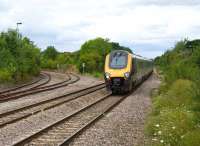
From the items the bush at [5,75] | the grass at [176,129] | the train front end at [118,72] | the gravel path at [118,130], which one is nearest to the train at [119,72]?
the train front end at [118,72]

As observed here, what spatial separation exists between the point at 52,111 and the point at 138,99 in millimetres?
7819

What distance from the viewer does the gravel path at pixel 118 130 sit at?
Answer: 12.9 metres

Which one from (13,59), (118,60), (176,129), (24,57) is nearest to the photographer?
(176,129)

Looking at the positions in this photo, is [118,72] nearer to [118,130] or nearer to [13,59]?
[118,130]

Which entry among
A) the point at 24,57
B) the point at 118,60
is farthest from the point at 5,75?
the point at 118,60

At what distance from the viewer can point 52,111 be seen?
64.5 feet

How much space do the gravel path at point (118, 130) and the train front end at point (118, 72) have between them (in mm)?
7770

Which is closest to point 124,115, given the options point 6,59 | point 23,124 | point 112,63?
point 23,124

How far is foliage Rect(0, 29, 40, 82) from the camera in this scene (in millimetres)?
42844

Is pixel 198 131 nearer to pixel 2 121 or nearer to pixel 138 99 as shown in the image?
pixel 2 121

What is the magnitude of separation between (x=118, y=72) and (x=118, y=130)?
14.8 metres

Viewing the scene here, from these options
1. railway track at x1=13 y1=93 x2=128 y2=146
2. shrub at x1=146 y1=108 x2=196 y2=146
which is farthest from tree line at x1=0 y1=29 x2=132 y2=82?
shrub at x1=146 y1=108 x2=196 y2=146

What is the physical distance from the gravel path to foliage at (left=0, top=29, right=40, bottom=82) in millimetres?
22302

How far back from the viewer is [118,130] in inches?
591
